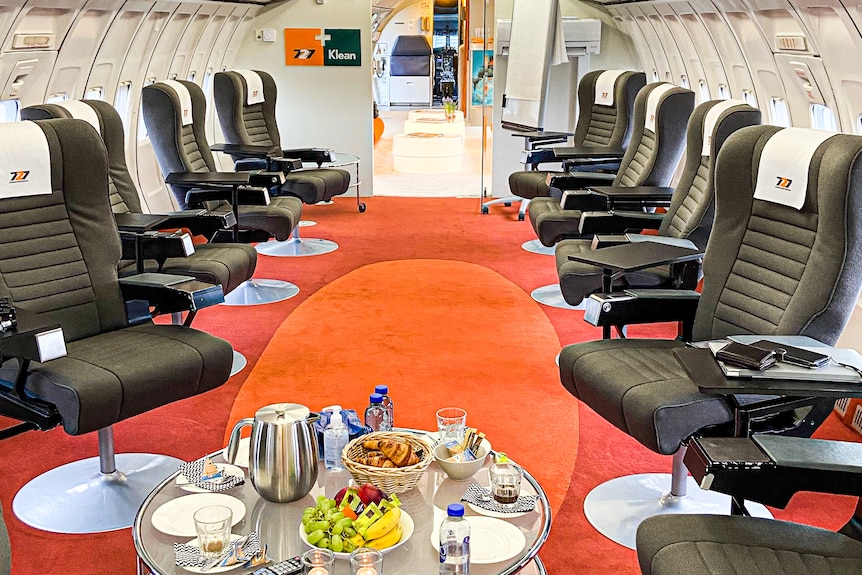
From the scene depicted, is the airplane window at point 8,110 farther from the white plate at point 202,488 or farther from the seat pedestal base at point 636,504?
the seat pedestal base at point 636,504

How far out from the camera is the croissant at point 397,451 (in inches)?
90.3

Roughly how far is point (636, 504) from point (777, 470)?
1.16m

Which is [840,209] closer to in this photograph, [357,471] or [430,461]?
[430,461]

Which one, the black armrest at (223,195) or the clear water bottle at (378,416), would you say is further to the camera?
the black armrest at (223,195)

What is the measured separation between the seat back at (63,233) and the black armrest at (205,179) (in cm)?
157

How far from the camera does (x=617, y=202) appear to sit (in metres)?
4.82

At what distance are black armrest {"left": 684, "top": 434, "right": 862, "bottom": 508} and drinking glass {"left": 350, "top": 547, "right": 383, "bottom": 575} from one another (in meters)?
0.71

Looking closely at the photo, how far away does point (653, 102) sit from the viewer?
509 cm

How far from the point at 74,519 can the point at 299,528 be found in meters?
1.18

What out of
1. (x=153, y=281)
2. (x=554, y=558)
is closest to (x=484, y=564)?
(x=554, y=558)

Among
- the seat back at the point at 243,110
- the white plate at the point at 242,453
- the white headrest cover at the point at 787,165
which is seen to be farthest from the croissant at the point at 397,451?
the seat back at the point at 243,110

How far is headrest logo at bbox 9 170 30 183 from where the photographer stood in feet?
10.3

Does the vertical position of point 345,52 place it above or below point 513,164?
above

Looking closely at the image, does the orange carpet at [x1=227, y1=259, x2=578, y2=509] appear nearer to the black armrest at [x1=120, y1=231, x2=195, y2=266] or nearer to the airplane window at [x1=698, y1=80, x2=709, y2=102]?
the black armrest at [x1=120, y1=231, x2=195, y2=266]
